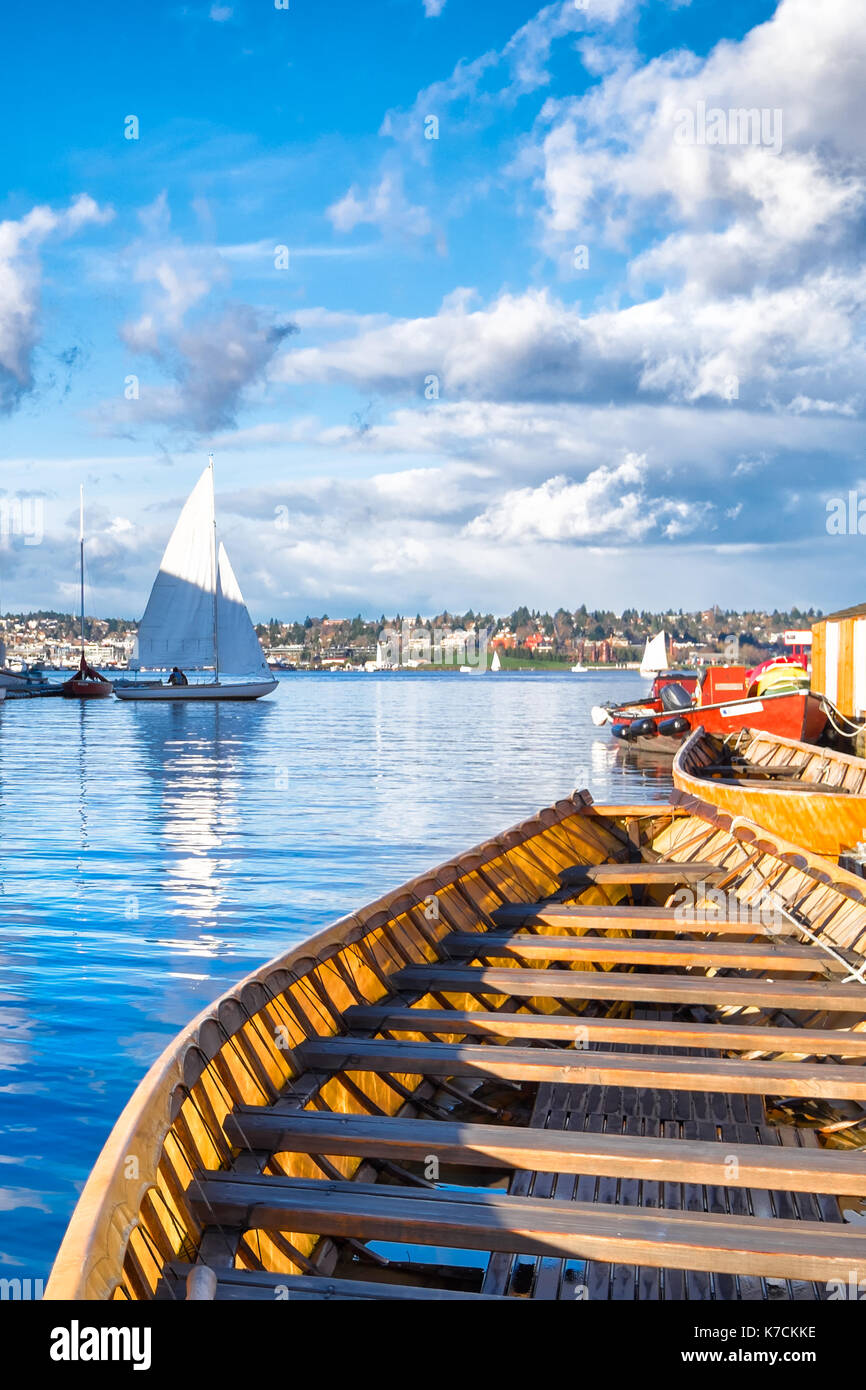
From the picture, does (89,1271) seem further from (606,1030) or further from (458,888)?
(458,888)

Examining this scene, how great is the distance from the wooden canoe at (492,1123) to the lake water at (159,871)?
2.59m

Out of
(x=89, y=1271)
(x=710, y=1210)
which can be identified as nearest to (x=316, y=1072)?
(x=710, y=1210)

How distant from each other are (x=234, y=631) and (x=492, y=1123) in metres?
84.7

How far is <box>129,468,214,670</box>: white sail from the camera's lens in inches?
Answer: 3327

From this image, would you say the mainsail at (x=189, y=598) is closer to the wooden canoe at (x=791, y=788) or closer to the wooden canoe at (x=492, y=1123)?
the wooden canoe at (x=791, y=788)

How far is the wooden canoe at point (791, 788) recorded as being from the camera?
16.9 m

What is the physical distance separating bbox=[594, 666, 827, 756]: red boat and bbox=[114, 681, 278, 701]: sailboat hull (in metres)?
41.8

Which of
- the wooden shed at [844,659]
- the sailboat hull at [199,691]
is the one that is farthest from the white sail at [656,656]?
the wooden shed at [844,659]

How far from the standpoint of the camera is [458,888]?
35.6 ft

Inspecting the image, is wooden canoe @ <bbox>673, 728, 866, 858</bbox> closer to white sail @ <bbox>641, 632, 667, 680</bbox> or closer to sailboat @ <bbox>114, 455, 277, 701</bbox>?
sailboat @ <bbox>114, 455, 277, 701</bbox>

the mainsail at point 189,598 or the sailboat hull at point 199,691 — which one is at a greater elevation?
the mainsail at point 189,598

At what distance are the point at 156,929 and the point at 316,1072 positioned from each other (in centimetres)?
1066

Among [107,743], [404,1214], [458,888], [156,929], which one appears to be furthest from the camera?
[107,743]

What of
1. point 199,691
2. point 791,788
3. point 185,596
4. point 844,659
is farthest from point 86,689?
point 791,788
